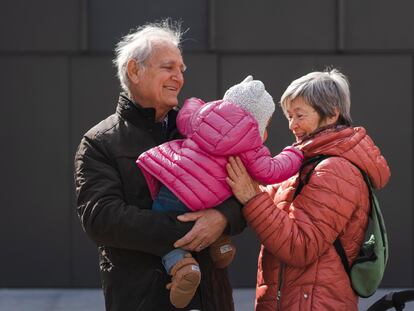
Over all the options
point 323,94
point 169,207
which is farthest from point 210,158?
point 323,94

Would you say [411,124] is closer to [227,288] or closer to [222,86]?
[222,86]

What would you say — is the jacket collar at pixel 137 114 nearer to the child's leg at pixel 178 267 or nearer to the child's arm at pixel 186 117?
the child's arm at pixel 186 117

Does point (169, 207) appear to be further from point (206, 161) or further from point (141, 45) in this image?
point (141, 45)

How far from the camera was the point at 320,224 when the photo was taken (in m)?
3.26

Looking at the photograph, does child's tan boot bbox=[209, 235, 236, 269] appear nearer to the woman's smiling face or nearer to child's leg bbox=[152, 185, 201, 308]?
child's leg bbox=[152, 185, 201, 308]

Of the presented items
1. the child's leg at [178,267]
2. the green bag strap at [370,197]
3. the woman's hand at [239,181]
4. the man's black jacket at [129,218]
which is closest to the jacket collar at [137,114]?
the man's black jacket at [129,218]

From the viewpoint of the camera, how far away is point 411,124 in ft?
27.2

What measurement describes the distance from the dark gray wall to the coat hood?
15.8 feet

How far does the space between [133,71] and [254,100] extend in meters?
0.52

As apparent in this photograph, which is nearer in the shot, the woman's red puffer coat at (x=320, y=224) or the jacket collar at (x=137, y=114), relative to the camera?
the woman's red puffer coat at (x=320, y=224)

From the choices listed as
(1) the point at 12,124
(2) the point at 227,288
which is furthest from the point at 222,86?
(2) the point at 227,288

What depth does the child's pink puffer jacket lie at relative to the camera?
3100 millimetres

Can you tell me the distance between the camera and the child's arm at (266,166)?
3148 millimetres

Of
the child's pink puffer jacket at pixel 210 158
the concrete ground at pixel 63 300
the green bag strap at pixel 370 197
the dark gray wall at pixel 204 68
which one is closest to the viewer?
the child's pink puffer jacket at pixel 210 158
